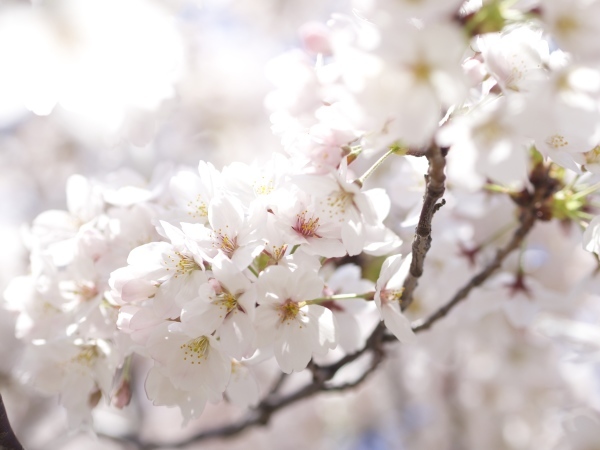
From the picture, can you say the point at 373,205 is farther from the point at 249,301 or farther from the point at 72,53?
the point at 72,53

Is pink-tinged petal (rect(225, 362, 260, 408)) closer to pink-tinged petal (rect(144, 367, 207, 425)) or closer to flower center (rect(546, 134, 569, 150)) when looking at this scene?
pink-tinged petal (rect(144, 367, 207, 425))

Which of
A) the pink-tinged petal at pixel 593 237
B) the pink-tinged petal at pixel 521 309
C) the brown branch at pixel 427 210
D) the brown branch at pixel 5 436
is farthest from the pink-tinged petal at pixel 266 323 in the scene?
the pink-tinged petal at pixel 521 309

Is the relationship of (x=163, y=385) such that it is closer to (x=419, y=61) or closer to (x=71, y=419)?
(x=71, y=419)

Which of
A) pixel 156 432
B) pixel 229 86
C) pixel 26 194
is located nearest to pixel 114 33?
pixel 26 194

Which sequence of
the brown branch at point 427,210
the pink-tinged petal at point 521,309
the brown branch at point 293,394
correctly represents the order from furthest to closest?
1. the pink-tinged petal at point 521,309
2. the brown branch at point 293,394
3. the brown branch at point 427,210

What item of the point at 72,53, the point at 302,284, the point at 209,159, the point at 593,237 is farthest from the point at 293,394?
the point at 209,159

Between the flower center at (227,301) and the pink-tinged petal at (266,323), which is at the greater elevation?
the flower center at (227,301)

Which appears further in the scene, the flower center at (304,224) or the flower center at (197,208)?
the flower center at (197,208)

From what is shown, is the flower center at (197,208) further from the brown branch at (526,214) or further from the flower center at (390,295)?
the brown branch at (526,214)
